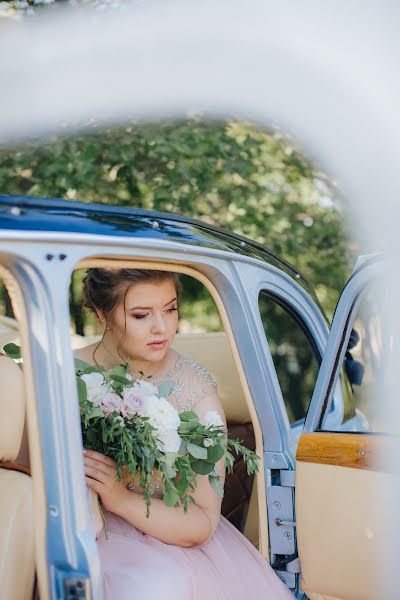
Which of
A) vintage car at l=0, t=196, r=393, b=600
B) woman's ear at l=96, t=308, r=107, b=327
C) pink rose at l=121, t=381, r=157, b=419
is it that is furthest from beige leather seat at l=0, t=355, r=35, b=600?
woman's ear at l=96, t=308, r=107, b=327

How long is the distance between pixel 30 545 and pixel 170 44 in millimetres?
4592

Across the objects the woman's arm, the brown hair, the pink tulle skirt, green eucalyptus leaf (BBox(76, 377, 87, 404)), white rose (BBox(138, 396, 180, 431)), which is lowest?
the pink tulle skirt

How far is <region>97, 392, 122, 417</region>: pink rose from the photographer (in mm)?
2197

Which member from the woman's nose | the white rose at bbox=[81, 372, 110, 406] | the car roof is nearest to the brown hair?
the woman's nose

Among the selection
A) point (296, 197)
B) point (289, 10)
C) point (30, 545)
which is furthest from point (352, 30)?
point (296, 197)

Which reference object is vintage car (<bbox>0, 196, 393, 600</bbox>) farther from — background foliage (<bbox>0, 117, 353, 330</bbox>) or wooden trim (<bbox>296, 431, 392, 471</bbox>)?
background foliage (<bbox>0, 117, 353, 330</bbox>)

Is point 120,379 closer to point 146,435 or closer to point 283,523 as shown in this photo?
point 146,435

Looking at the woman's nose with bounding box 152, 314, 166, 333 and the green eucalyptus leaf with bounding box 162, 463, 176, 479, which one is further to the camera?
the woman's nose with bounding box 152, 314, 166, 333

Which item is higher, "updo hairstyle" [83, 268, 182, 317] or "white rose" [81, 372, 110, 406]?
"updo hairstyle" [83, 268, 182, 317]

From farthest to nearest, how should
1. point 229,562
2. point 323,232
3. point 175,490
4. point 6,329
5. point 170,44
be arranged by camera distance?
point 323,232, point 170,44, point 6,329, point 229,562, point 175,490

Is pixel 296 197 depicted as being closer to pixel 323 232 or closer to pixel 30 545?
pixel 323 232

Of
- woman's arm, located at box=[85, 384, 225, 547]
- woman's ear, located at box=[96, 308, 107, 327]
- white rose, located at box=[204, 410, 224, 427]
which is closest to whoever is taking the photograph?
woman's arm, located at box=[85, 384, 225, 547]

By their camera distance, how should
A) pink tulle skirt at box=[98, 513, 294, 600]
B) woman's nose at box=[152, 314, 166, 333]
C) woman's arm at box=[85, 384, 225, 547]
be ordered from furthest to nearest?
woman's nose at box=[152, 314, 166, 333] < woman's arm at box=[85, 384, 225, 547] < pink tulle skirt at box=[98, 513, 294, 600]

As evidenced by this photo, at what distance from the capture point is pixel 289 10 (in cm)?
536
